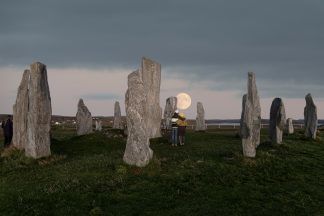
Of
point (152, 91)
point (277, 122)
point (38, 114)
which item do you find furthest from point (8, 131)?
point (277, 122)

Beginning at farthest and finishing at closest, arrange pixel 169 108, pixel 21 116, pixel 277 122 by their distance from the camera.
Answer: pixel 169 108, pixel 277 122, pixel 21 116

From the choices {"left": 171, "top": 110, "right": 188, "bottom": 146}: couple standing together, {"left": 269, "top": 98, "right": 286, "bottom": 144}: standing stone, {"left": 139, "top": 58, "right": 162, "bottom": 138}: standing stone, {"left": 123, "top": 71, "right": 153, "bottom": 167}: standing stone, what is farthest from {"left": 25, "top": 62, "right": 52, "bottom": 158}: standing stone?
{"left": 269, "top": 98, "right": 286, "bottom": 144}: standing stone

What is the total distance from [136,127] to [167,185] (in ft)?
15.5

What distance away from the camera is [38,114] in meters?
29.2

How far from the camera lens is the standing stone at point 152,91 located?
40.6m

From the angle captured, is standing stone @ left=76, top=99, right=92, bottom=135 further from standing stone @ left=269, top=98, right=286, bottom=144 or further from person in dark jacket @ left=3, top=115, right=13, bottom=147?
standing stone @ left=269, top=98, right=286, bottom=144

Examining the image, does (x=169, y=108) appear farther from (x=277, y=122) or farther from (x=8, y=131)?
(x=8, y=131)

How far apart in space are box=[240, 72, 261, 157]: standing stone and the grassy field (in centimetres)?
85

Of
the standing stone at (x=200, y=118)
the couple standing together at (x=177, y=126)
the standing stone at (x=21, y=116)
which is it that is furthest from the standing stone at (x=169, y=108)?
the standing stone at (x=21, y=116)

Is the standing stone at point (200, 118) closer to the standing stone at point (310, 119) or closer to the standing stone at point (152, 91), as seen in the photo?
the standing stone at point (310, 119)

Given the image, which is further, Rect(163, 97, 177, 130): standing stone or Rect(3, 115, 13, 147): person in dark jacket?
Rect(163, 97, 177, 130): standing stone

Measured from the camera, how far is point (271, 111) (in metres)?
38.7

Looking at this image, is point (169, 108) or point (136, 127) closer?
point (136, 127)

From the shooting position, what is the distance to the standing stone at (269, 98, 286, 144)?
3669 centimetres
